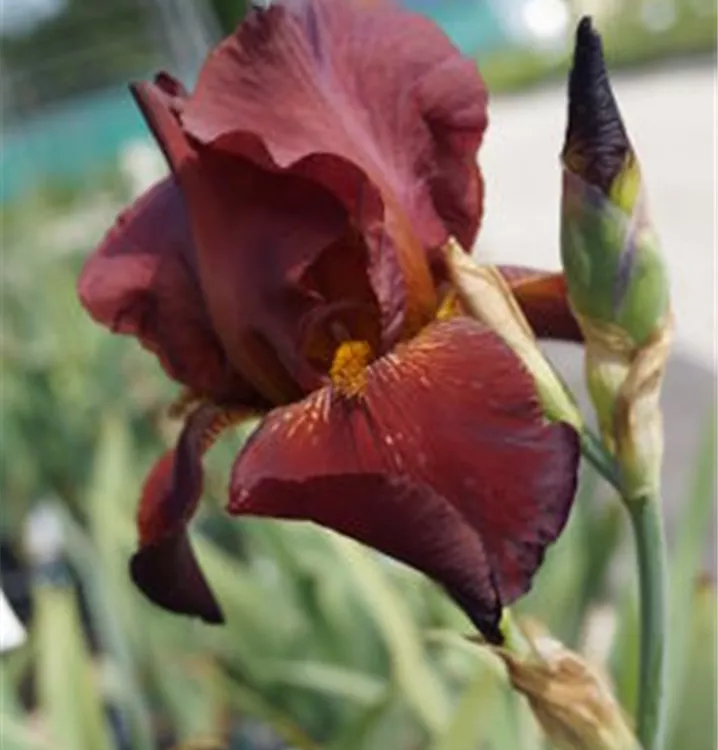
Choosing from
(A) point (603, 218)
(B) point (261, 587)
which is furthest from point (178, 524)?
(B) point (261, 587)

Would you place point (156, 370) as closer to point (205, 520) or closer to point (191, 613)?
point (205, 520)

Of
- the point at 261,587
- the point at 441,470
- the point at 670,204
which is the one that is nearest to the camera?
the point at 441,470

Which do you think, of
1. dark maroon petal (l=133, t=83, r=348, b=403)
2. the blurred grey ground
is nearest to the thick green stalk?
dark maroon petal (l=133, t=83, r=348, b=403)

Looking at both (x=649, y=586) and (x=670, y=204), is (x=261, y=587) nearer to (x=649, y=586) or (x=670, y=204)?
(x=649, y=586)

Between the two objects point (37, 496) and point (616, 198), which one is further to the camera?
point (37, 496)

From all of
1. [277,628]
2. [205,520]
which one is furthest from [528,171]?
[277,628]

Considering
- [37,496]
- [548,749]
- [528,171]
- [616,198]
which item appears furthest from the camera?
[528,171]

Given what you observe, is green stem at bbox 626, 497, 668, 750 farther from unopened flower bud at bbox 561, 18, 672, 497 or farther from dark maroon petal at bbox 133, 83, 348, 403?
dark maroon petal at bbox 133, 83, 348, 403
